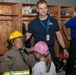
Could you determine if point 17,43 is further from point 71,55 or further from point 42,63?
point 71,55

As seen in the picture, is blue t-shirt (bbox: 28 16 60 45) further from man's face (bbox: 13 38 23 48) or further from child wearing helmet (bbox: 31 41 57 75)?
child wearing helmet (bbox: 31 41 57 75)

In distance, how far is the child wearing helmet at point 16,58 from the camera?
282cm

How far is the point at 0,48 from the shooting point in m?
4.45

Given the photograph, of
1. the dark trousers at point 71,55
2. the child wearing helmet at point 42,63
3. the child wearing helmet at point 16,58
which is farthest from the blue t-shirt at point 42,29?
the dark trousers at point 71,55

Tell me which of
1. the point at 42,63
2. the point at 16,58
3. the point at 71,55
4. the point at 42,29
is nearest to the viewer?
the point at 42,63

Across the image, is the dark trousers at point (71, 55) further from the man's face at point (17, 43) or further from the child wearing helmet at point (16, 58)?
the man's face at point (17, 43)

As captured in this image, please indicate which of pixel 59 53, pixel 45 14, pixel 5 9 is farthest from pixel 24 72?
pixel 59 53

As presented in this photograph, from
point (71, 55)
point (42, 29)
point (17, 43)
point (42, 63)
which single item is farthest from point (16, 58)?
point (71, 55)

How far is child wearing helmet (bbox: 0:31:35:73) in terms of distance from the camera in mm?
2820

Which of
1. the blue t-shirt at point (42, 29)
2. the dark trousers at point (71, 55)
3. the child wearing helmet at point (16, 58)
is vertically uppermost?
the blue t-shirt at point (42, 29)

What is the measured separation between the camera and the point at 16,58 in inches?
115

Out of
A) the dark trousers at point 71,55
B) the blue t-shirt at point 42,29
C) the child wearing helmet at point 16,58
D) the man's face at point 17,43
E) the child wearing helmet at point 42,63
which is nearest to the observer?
the child wearing helmet at point 42,63

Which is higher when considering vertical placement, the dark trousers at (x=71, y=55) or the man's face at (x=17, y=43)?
the man's face at (x=17, y=43)

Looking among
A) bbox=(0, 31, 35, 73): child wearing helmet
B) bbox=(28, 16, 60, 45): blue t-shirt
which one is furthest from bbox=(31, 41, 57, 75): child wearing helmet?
bbox=(28, 16, 60, 45): blue t-shirt
